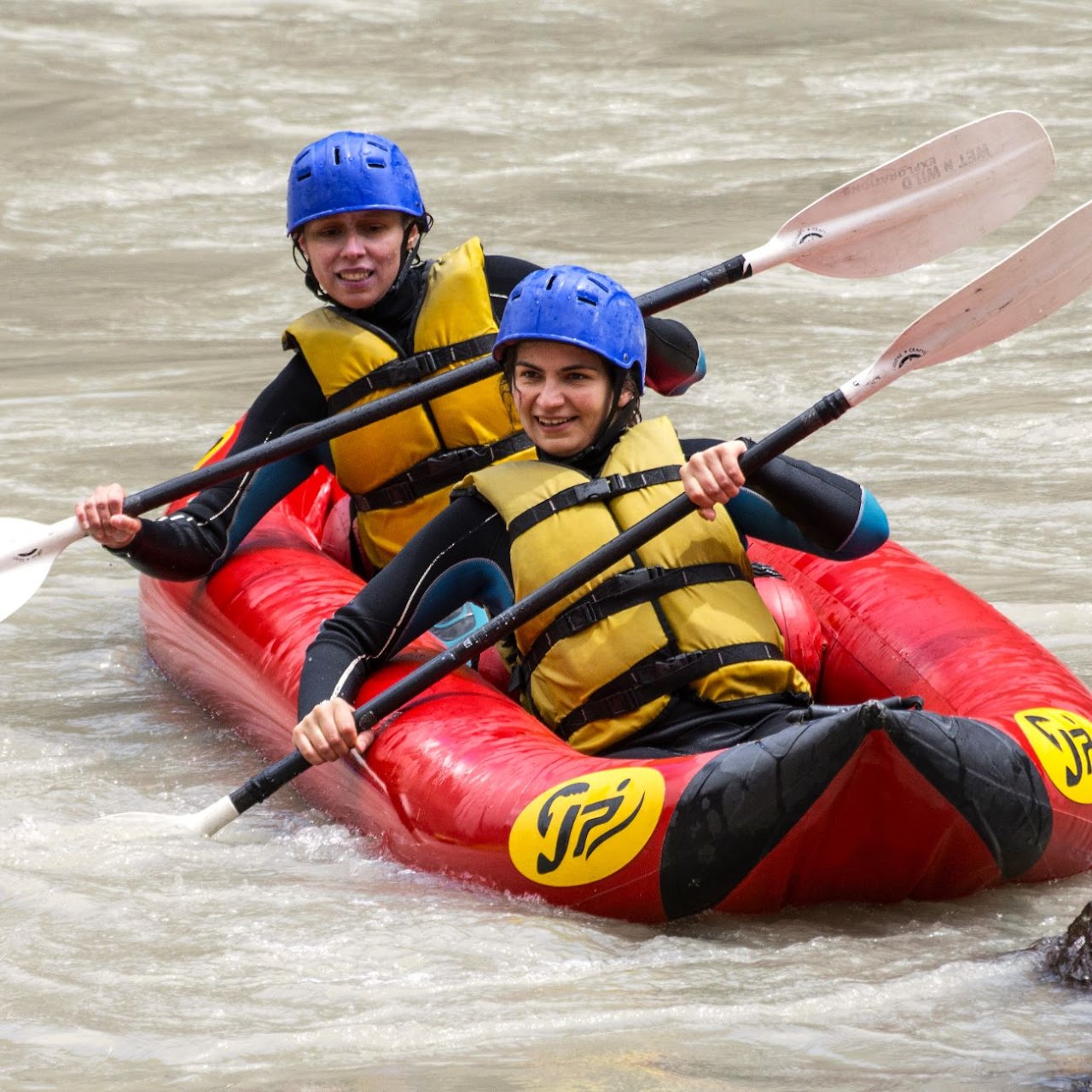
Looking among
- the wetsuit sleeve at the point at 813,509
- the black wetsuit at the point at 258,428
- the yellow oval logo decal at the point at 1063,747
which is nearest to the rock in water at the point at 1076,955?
the yellow oval logo decal at the point at 1063,747

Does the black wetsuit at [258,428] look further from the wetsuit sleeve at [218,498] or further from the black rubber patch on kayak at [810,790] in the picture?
the black rubber patch on kayak at [810,790]

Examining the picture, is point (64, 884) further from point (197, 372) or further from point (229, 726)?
point (197, 372)

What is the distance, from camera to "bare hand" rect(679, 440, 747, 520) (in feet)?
10.8

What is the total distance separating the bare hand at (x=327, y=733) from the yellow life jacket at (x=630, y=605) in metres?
0.34

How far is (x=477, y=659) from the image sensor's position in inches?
162

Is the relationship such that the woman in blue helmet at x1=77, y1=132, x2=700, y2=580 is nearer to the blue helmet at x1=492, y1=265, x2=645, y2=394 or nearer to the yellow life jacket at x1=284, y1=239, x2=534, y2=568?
the yellow life jacket at x1=284, y1=239, x2=534, y2=568

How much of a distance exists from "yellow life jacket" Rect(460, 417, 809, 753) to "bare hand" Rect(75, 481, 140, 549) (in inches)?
37.8

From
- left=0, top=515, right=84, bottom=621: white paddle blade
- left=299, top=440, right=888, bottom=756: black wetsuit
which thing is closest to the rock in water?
left=299, top=440, right=888, bottom=756: black wetsuit

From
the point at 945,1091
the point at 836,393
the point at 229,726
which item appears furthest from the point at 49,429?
the point at 945,1091

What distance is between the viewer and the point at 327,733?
140 inches

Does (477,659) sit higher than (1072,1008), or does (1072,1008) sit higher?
(477,659)

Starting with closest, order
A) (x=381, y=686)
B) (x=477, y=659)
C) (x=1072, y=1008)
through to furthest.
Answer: (x=1072, y=1008)
(x=381, y=686)
(x=477, y=659)

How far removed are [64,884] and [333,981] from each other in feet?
2.34

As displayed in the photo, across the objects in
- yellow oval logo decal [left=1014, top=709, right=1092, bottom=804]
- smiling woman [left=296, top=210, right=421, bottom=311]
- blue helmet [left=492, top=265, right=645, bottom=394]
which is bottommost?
yellow oval logo decal [left=1014, top=709, right=1092, bottom=804]
